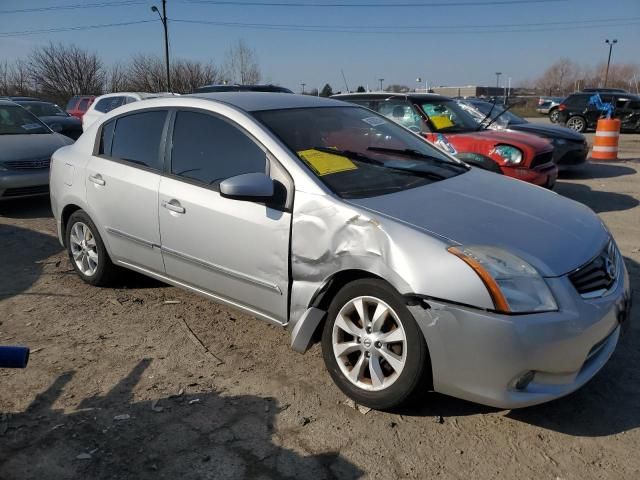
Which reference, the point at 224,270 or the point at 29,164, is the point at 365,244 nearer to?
the point at 224,270

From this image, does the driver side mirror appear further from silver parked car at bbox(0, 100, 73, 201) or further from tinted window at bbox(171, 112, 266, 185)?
silver parked car at bbox(0, 100, 73, 201)

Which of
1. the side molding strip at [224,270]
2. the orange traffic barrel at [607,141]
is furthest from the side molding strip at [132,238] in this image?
the orange traffic barrel at [607,141]

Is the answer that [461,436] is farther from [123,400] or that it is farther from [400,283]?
[123,400]

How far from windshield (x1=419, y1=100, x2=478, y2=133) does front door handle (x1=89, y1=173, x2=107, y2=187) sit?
4922 millimetres

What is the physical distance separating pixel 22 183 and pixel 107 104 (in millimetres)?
6215

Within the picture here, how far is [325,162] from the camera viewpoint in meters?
3.40

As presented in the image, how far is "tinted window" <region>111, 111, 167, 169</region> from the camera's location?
13.5 feet

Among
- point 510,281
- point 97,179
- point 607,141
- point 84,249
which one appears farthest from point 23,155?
point 607,141

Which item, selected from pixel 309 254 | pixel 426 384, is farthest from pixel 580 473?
pixel 309 254

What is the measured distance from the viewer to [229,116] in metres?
3.67

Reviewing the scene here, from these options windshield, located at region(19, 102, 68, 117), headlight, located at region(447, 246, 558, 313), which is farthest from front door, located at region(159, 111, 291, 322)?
windshield, located at region(19, 102, 68, 117)

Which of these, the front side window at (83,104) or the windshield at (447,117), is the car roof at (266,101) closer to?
the windshield at (447,117)

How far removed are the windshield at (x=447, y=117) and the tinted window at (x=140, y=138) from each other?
470 centimetres

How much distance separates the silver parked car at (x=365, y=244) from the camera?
2.62 meters
